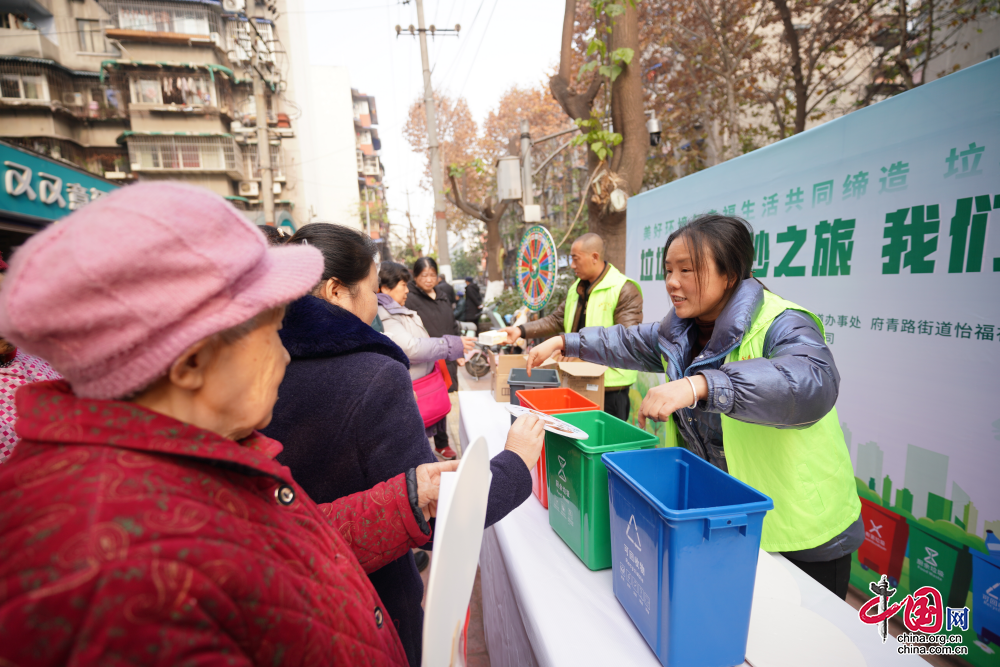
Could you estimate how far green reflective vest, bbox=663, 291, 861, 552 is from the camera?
4.72 ft

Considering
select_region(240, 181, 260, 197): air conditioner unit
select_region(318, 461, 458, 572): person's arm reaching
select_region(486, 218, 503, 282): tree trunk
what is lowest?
select_region(318, 461, 458, 572): person's arm reaching

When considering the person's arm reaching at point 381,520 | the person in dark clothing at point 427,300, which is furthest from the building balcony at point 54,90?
the person's arm reaching at point 381,520

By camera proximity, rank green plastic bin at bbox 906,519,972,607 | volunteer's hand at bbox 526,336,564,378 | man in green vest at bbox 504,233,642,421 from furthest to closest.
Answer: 1. man in green vest at bbox 504,233,642,421
2. volunteer's hand at bbox 526,336,564,378
3. green plastic bin at bbox 906,519,972,607

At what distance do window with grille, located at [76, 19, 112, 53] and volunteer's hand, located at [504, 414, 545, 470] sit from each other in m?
29.3

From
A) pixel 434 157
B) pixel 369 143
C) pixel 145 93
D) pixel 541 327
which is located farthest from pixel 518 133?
pixel 369 143

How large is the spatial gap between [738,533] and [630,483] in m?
0.24

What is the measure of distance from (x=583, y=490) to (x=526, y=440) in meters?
0.23

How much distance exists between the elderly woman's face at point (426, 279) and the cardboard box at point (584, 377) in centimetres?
217

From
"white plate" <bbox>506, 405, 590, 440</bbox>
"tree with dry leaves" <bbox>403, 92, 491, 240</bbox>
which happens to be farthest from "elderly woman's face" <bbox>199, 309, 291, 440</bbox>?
"tree with dry leaves" <bbox>403, 92, 491, 240</bbox>

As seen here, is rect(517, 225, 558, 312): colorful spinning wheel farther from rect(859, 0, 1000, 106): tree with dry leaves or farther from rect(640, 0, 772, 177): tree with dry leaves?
rect(640, 0, 772, 177): tree with dry leaves

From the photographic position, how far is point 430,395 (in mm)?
3230

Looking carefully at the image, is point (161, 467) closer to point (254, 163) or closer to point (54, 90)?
point (54, 90)

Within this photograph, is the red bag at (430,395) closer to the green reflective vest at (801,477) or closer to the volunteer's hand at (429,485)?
the volunteer's hand at (429,485)

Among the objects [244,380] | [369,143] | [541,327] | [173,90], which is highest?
[369,143]
